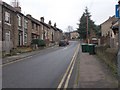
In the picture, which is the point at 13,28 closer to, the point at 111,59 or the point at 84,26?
the point at 111,59

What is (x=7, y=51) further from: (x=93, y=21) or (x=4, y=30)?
(x=93, y=21)

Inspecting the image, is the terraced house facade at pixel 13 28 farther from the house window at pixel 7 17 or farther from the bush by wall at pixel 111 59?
the bush by wall at pixel 111 59

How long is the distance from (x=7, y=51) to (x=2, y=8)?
5.96 m

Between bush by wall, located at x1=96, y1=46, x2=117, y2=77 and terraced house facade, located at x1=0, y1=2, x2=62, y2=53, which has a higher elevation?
terraced house facade, located at x1=0, y1=2, x2=62, y2=53

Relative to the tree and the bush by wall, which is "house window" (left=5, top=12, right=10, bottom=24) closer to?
the bush by wall

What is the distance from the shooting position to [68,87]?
393 inches

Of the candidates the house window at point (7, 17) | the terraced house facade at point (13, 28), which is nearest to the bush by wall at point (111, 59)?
the terraced house facade at point (13, 28)

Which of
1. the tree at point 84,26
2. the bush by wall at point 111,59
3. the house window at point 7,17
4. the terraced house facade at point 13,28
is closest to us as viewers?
the bush by wall at point 111,59

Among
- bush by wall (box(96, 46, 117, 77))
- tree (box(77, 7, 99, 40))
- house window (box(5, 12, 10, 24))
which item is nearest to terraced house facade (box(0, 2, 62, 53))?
house window (box(5, 12, 10, 24))

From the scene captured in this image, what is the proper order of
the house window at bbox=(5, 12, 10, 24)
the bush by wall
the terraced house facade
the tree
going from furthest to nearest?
the tree < the house window at bbox=(5, 12, 10, 24) < the terraced house facade < the bush by wall

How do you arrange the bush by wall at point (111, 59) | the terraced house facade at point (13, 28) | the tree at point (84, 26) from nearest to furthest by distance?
1. the bush by wall at point (111, 59)
2. the terraced house facade at point (13, 28)
3. the tree at point (84, 26)

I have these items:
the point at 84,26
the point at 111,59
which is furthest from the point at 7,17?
the point at 84,26

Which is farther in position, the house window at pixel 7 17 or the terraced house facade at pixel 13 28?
the house window at pixel 7 17

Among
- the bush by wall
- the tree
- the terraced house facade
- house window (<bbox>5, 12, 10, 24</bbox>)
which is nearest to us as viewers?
the bush by wall
